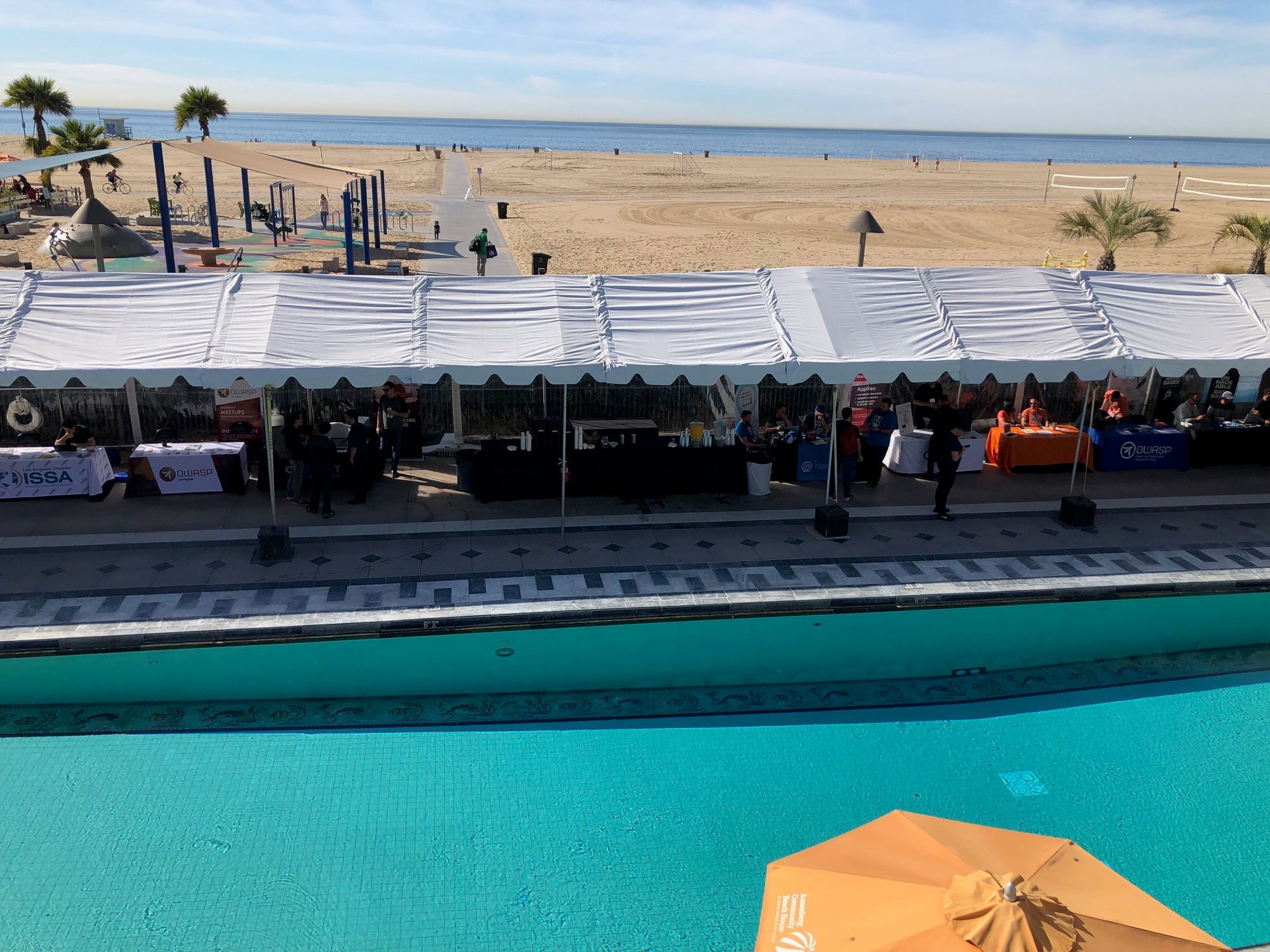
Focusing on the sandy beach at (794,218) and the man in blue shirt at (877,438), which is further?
the sandy beach at (794,218)

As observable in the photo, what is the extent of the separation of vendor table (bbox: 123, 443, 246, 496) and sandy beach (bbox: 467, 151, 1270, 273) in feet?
60.8

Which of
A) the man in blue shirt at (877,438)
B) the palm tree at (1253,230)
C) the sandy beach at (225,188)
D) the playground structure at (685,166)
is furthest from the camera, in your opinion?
the playground structure at (685,166)

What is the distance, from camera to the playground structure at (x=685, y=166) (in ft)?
265

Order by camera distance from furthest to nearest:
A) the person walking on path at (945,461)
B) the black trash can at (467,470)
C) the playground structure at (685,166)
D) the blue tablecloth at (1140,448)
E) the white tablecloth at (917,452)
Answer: the playground structure at (685,166) → the blue tablecloth at (1140,448) → the white tablecloth at (917,452) → the black trash can at (467,470) → the person walking on path at (945,461)

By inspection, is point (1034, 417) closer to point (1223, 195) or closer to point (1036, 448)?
point (1036, 448)

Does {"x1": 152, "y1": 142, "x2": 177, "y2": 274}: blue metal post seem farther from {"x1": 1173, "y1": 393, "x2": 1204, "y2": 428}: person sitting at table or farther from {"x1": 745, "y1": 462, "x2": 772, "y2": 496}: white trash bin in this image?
{"x1": 1173, "y1": 393, "x2": 1204, "y2": 428}: person sitting at table

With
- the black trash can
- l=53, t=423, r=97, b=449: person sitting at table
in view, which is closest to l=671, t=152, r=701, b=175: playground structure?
the black trash can

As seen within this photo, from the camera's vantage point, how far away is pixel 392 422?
543 inches

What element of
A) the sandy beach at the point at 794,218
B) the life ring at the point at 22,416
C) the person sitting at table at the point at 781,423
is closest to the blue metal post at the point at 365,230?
the sandy beach at the point at 794,218

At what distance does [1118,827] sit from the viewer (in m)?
7.60

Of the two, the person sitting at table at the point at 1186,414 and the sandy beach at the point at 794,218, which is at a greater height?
the sandy beach at the point at 794,218

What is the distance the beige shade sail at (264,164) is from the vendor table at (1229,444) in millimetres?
23689

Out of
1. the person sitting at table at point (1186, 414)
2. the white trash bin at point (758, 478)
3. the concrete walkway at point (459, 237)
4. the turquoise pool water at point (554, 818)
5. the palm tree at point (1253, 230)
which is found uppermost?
the palm tree at point (1253, 230)

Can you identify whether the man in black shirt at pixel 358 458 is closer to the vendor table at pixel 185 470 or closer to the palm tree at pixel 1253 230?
the vendor table at pixel 185 470
